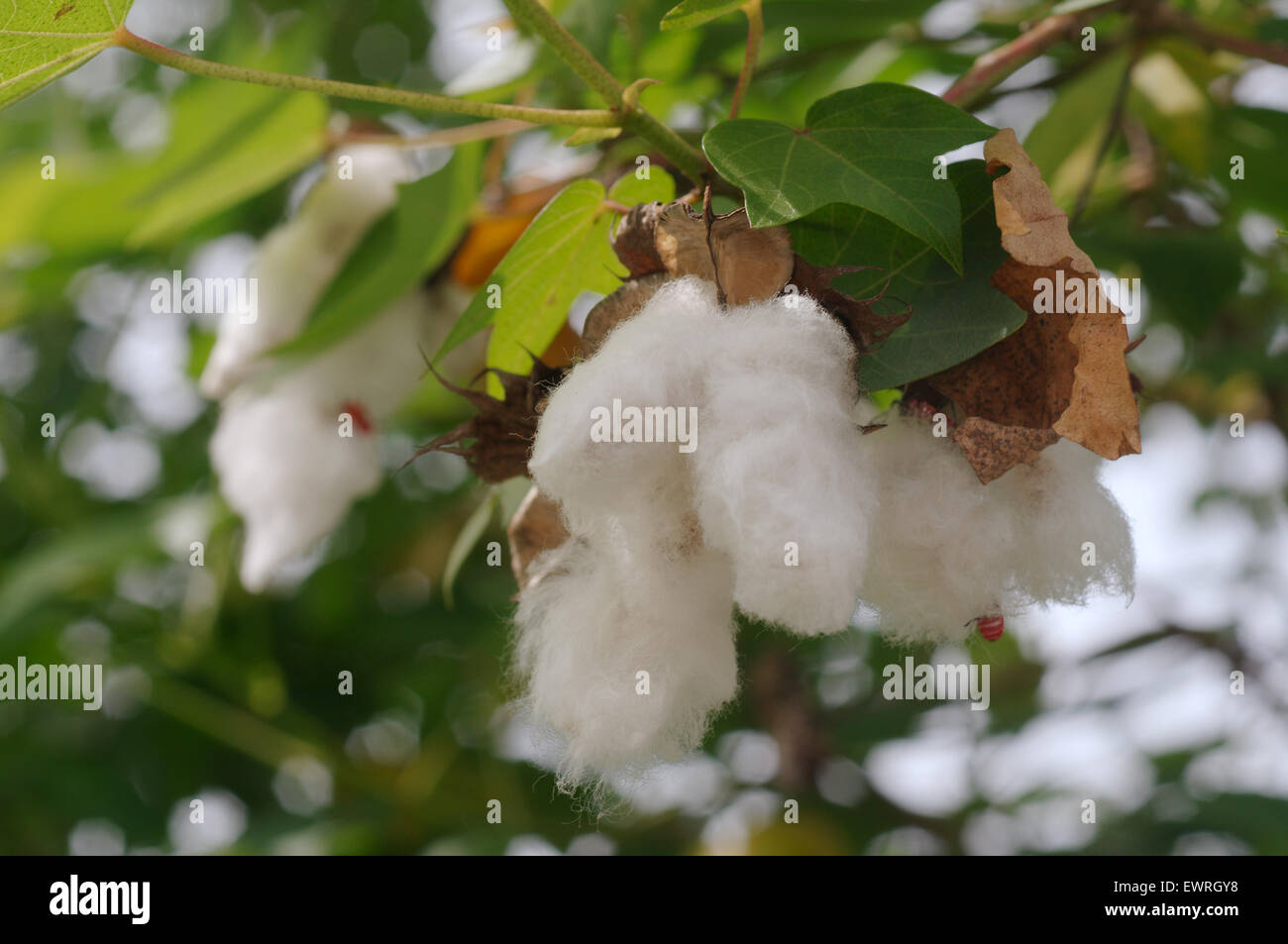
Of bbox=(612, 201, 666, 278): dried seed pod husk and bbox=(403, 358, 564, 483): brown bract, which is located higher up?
bbox=(612, 201, 666, 278): dried seed pod husk

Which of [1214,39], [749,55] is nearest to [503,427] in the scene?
[749,55]

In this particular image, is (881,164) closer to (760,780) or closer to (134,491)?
(760,780)

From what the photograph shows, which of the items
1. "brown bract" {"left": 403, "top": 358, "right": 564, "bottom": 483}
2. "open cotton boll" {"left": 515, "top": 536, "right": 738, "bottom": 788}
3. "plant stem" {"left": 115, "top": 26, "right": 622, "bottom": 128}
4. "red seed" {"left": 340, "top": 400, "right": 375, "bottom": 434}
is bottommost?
"open cotton boll" {"left": 515, "top": 536, "right": 738, "bottom": 788}

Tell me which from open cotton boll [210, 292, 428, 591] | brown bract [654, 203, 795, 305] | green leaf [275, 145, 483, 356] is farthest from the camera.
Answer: open cotton boll [210, 292, 428, 591]

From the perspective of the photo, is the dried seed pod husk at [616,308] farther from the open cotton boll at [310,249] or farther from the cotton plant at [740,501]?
the open cotton boll at [310,249]

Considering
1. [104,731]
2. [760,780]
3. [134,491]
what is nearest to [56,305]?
[134,491]

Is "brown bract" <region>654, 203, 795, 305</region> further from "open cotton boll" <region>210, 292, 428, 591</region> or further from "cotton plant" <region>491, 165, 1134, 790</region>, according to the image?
"open cotton boll" <region>210, 292, 428, 591</region>

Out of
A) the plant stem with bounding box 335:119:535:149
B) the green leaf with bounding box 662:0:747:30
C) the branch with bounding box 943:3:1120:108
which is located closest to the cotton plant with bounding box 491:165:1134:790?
the green leaf with bounding box 662:0:747:30

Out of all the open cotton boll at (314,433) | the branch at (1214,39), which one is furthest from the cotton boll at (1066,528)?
the open cotton boll at (314,433)
